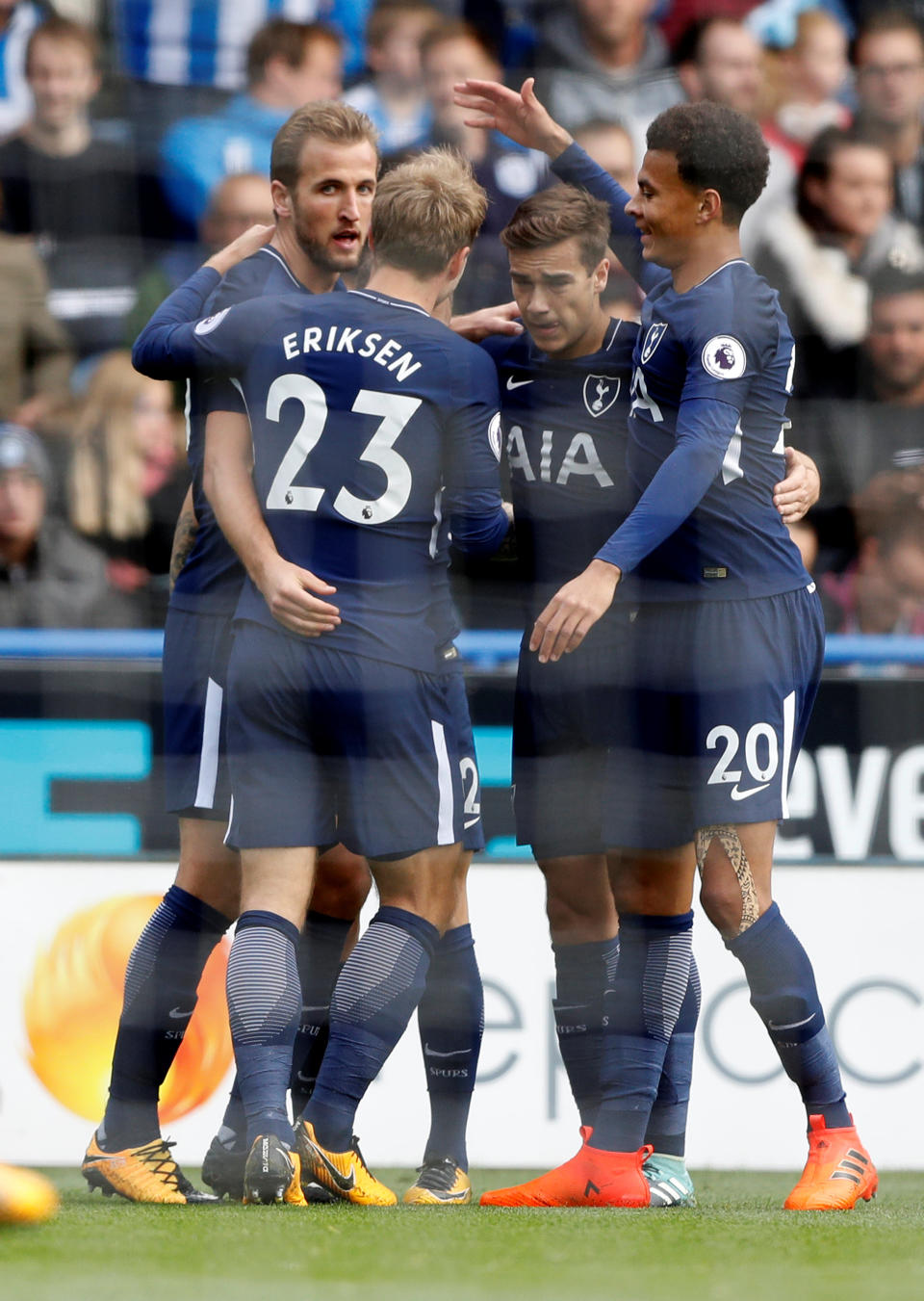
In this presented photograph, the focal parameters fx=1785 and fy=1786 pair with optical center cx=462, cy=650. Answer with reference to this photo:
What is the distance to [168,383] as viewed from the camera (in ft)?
14.2

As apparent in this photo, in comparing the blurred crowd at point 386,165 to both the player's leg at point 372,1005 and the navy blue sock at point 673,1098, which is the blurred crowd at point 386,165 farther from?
the player's leg at point 372,1005

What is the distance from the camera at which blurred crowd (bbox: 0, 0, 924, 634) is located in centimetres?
392

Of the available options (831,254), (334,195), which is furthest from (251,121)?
(334,195)

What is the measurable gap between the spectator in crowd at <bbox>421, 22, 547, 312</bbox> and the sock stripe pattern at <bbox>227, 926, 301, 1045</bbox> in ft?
7.12

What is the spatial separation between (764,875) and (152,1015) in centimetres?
92

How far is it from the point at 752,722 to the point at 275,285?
37.9 inches

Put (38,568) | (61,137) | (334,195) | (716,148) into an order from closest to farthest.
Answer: (716,148), (334,195), (38,568), (61,137)

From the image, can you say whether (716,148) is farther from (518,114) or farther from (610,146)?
(610,146)

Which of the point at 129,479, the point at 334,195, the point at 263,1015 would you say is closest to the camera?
the point at 263,1015

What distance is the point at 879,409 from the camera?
420 cm

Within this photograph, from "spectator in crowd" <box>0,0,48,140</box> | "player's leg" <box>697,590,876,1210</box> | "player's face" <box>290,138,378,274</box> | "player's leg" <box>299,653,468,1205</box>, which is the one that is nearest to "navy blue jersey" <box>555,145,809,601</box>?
"player's leg" <box>697,590,876,1210</box>

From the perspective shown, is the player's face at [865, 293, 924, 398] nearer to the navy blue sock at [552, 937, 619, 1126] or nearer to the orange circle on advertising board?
the navy blue sock at [552, 937, 619, 1126]

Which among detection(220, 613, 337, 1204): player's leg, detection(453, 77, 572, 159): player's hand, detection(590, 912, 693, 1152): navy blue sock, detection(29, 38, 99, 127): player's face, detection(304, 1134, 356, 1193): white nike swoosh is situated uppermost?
detection(29, 38, 99, 127): player's face

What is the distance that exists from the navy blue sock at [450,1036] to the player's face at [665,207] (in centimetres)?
106
